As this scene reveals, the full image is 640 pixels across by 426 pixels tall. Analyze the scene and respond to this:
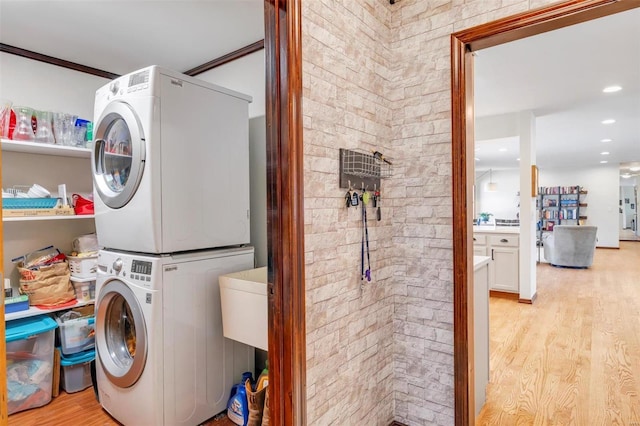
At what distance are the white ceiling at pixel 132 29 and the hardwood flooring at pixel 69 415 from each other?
93.2 inches

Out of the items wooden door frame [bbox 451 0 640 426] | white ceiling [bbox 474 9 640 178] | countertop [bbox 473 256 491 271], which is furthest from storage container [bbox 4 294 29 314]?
white ceiling [bbox 474 9 640 178]

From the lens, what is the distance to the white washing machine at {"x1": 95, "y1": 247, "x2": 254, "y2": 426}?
1.82m

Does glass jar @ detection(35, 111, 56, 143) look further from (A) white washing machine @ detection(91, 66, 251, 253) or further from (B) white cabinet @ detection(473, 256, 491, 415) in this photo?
(B) white cabinet @ detection(473, 256, 491, 415)

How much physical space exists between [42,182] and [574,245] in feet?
26.9

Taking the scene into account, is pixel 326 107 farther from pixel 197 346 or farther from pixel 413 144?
pixel 197 346

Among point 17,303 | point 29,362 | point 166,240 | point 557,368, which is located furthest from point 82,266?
point 557,368

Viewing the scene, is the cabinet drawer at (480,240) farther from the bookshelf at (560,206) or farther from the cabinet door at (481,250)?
the bookshelf at (560,206)

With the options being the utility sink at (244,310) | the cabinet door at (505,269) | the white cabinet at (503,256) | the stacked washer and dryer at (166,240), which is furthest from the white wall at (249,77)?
the cabinet door at (505,269)

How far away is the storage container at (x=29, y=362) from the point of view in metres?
2.15

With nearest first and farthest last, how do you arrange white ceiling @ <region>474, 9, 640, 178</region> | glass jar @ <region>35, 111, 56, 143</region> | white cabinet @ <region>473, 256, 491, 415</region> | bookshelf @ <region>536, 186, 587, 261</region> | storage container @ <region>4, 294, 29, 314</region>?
white cabinet @ <region>473, 256, 491, 415</region>
storage container @ <region>4, 294, 29, 314</region>
glass jar @ <region>35, 111, 56, 143</region>
white ceiling @ <region>474, 9, 640, 178</region>
bookshelf @ <region>536, 186, 587, 261</region>

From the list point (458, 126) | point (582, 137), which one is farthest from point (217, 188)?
point (582, 137)

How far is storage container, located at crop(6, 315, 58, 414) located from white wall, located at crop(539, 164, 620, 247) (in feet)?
40.8

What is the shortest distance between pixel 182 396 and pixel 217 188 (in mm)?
1170

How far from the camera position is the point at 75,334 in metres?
2.43
